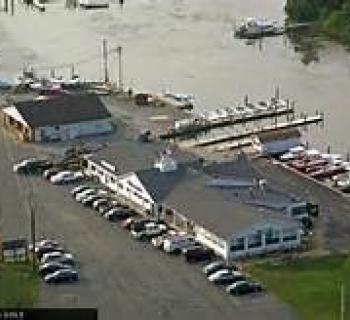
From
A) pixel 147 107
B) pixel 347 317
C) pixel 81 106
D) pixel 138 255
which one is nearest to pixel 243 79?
pixel 147 107

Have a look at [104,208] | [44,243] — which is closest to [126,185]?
[104,208]

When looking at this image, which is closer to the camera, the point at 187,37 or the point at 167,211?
the point at 167,211

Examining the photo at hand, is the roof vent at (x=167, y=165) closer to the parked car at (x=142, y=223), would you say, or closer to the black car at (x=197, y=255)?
the parked car at (x=142, y=223)

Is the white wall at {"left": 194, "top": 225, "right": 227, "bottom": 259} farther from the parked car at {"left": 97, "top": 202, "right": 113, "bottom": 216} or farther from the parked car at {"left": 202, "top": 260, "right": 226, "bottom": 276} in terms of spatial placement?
the parked car at {"left": 97, "top": 202, "right": 113, "bottom": 216}

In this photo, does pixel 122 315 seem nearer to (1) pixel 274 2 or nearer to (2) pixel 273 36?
(2) pixel 273 36

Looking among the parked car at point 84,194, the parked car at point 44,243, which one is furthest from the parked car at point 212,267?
the parked car at point 84,194

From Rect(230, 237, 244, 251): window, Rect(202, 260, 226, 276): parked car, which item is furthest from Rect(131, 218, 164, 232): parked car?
Rect(202, 260, 226, 276): parked car

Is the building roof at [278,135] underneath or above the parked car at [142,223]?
above
